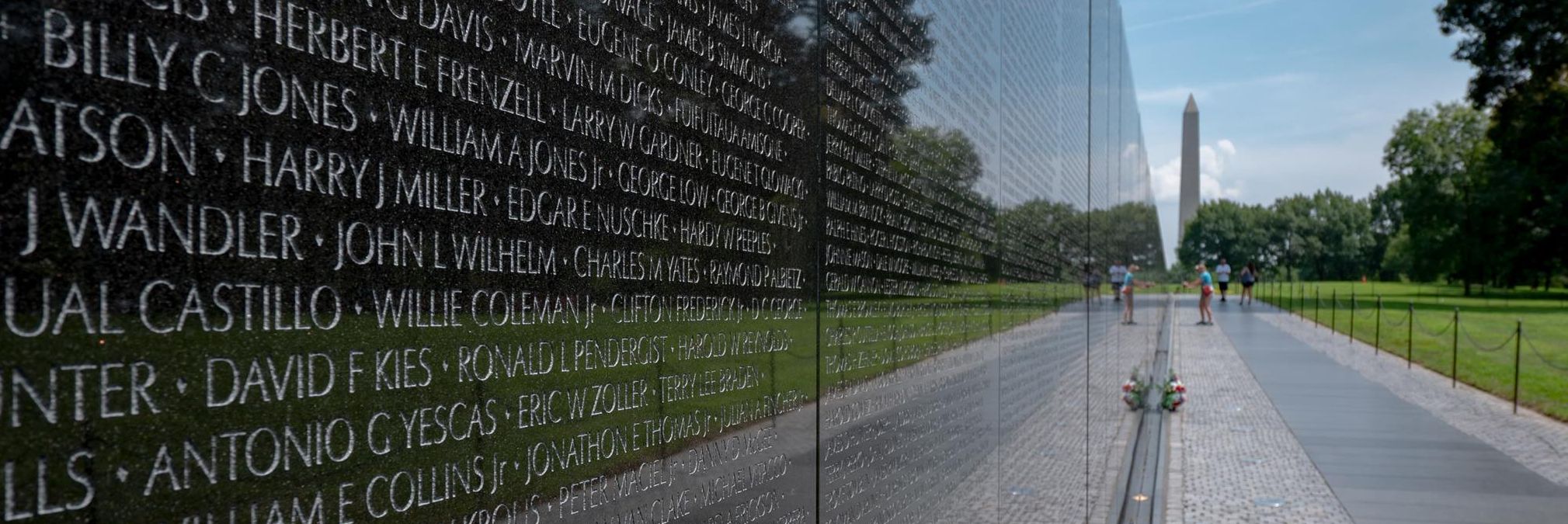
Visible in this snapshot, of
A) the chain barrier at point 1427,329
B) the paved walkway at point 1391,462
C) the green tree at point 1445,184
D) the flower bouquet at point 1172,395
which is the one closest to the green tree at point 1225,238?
the green tree at point 1445,184

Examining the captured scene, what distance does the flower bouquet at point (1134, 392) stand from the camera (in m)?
9.57

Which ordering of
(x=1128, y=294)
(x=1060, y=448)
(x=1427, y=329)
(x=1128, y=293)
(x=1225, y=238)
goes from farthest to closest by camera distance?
(x=1225, y=238) < (x=1427, y=329) < (x=1128, y=294) < (x=1128, y=293) < (x=1060, y=448)

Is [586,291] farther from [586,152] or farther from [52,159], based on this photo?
[52,159]

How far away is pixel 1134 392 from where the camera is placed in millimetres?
9672

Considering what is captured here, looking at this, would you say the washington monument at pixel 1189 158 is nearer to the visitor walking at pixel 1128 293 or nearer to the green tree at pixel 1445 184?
the green tree at pixel 1445 184

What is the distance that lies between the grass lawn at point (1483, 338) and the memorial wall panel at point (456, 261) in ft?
40.4

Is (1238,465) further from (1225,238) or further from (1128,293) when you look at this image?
(1225,238)

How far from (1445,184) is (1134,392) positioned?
182ft

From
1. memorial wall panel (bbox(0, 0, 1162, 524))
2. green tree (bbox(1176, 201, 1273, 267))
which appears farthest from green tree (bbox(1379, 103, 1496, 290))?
memorial wall panel (bbox(0, 0, 1162, 524))

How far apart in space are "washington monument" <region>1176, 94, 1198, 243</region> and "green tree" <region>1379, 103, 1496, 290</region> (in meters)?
12.5

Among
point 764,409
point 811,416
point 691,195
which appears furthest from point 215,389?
point 811,416

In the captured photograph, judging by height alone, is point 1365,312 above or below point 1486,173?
below

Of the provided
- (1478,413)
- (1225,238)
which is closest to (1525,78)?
(1478,413)

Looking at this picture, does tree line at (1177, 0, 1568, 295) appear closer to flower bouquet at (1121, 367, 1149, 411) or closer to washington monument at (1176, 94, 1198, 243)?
washington monument at (1176, 94, 1198, 243)
